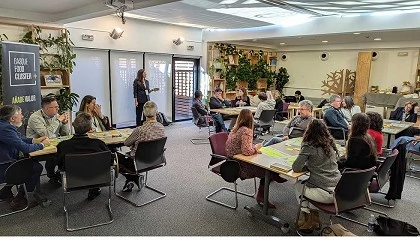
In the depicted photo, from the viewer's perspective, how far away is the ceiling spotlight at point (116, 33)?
6.74 metres

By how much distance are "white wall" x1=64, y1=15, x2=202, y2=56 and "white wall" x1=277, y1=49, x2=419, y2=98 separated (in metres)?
4.30

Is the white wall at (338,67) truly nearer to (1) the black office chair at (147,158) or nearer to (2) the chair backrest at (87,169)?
(1) the black office chair at (147,158)

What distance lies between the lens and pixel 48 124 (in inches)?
145

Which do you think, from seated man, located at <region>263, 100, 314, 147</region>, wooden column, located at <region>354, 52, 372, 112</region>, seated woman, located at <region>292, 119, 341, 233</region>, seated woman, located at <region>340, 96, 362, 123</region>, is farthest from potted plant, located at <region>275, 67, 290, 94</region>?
seated woman, located at <region>292, 119, 341, 233</region>

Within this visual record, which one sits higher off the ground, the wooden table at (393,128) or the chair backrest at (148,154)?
the wooden table at (393,128)

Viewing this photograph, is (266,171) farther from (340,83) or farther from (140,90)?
(340,83)

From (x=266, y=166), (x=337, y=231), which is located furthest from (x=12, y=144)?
(x=337, y=231)

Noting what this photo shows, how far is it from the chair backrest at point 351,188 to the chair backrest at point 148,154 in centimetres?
189

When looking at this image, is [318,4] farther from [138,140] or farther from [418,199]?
[138,140]

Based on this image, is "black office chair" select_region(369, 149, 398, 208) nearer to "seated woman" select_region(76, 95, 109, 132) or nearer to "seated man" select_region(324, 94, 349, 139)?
"seated man" select_region(324, 94, 349, 139)

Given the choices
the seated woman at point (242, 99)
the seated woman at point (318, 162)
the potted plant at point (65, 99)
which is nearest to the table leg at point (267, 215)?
the seated woman at point (318, 162)

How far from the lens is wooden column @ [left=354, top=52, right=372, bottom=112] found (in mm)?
9211

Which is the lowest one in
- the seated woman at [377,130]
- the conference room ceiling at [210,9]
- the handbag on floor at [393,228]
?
the handbag on floor at [393,228]

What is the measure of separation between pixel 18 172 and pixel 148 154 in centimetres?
129
